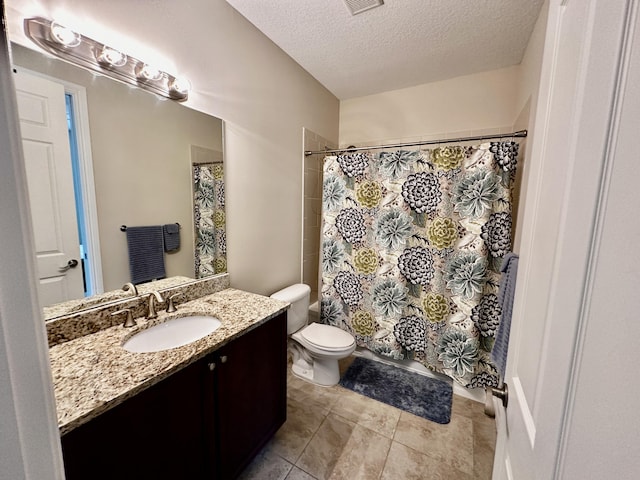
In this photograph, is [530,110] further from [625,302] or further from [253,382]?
[253,382]

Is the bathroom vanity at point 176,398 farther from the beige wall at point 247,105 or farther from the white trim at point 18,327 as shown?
the beige wall at point 247,105

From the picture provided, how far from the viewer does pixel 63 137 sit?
98 centimetres

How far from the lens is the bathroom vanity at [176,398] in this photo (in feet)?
2.39

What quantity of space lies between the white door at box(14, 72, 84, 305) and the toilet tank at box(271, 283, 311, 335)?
1124 mm

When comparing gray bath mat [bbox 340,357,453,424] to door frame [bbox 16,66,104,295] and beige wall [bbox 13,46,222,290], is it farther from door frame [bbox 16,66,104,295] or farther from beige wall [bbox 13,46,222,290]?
door frame [bbox 16,66,104,295]

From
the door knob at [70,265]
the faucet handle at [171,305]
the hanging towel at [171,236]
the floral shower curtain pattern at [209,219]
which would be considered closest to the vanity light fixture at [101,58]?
the floral shower curtain pattern at [209,219]

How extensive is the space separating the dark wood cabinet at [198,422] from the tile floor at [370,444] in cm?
18

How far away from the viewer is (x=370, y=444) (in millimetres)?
1508

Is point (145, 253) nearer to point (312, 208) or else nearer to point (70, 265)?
point (70, 265)

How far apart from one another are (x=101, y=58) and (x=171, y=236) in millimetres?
794

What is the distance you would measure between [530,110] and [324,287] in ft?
6.11

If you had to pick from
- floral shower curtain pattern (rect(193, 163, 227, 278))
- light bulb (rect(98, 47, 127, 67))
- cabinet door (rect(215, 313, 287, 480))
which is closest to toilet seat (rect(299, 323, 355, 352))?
cabinet door (rect(215, 313, 287, 480))

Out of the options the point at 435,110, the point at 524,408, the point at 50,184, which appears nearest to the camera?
the point at 524,408

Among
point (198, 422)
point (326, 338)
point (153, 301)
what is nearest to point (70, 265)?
point (153, 301)
